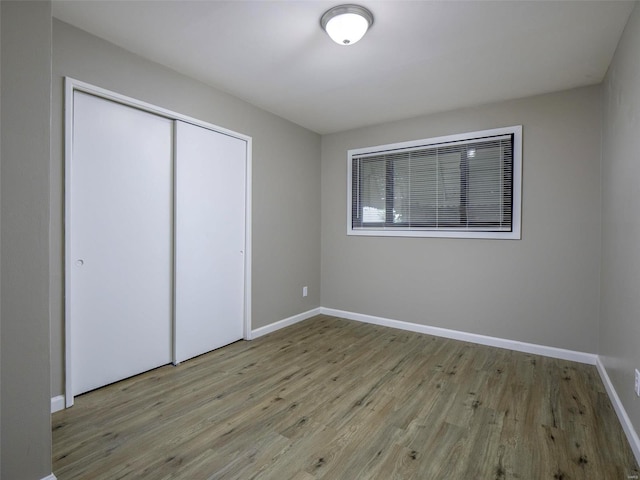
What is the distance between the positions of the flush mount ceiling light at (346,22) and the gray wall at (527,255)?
197 cm

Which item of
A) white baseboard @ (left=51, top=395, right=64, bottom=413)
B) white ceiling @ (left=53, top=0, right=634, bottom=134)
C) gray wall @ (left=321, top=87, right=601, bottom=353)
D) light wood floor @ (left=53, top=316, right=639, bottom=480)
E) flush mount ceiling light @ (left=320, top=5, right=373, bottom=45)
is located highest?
white ceiling @ (left=53, top=0, right=634, bottom=134)

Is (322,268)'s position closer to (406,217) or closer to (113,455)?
(406,217)

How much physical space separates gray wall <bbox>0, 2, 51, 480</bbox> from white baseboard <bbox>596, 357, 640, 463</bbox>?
2.94 metres

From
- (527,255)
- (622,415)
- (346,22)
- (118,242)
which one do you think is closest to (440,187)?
(527,255)

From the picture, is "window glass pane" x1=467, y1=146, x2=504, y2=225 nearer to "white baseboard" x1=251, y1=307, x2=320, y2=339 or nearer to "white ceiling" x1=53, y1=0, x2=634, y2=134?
"white ceiling" x1=53, y1=0, x2=634, y2=134

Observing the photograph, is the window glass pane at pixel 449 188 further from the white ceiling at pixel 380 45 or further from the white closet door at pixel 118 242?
the white closet door at pixel 118 242

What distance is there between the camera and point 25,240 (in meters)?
1.43

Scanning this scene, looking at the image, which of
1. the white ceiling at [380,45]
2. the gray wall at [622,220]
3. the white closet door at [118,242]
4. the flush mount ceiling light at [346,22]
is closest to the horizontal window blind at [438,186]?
the white ceiling at [380,45]

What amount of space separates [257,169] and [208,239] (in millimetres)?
980

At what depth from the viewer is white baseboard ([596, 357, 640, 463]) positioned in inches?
68.8

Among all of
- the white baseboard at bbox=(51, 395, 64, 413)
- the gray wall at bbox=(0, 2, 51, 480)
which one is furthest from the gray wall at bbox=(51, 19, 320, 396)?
the gray wall at bbox=(0, 2, 51, 480)

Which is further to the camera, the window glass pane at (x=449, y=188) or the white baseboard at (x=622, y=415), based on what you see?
the window glass pane at (x=449, y=188)

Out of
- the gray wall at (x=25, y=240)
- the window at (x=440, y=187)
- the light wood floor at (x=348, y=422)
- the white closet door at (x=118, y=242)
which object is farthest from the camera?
the window at (x=440, y=187)

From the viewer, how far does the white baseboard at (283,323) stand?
12.0ft
